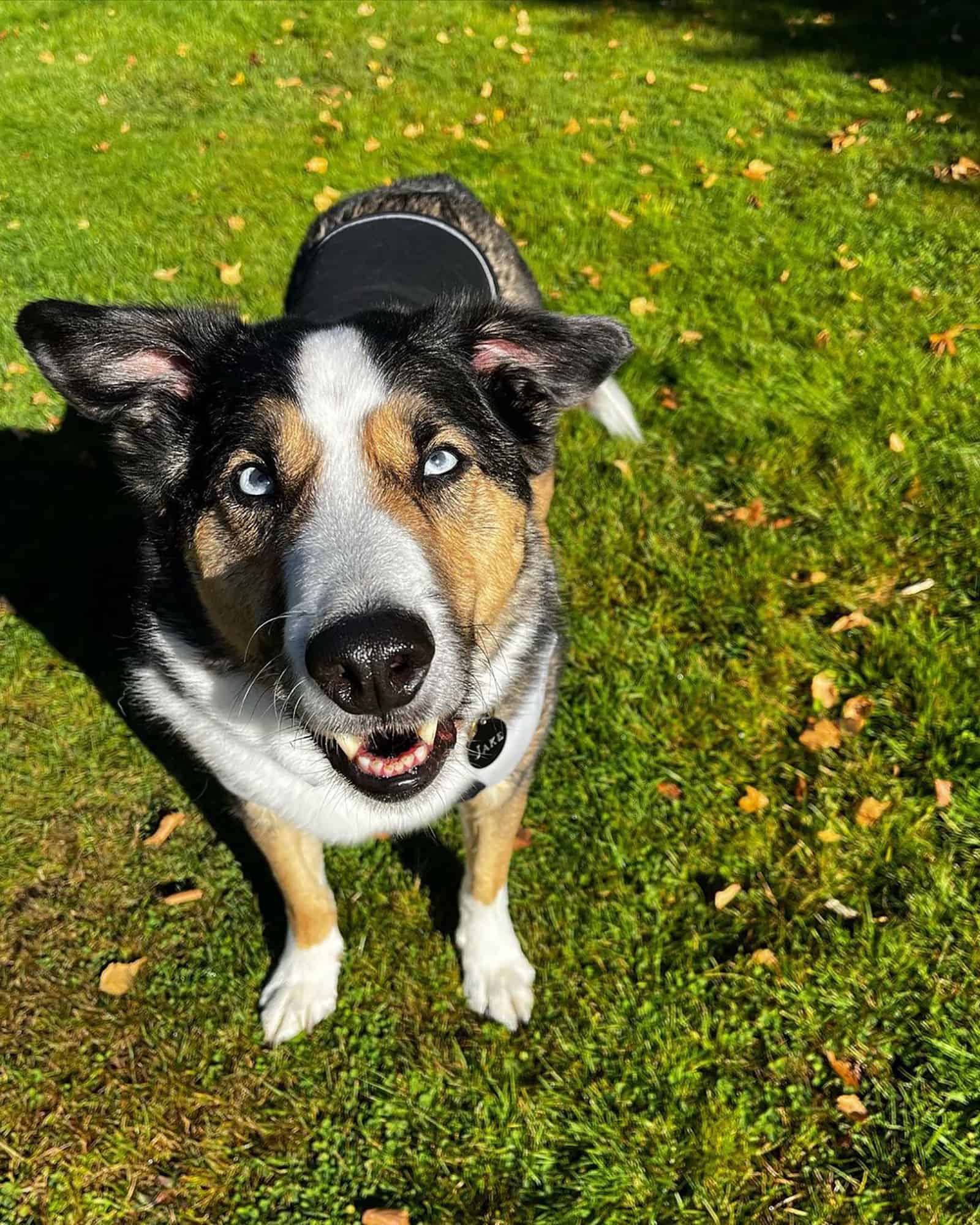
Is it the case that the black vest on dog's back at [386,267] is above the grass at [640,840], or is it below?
above

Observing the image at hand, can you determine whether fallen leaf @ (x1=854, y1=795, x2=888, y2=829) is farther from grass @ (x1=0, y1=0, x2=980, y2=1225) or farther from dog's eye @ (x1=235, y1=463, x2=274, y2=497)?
dog's eye @ (x1=235, y1=463, x2=274, y2=497)

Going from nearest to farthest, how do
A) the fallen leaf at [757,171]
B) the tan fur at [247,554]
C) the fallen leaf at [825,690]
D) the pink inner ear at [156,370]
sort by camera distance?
the tan fur at [247,554]
the pink inner ear at [156,370]
the fallen leaf at [825,690]
the fallen leaf at [757,171]

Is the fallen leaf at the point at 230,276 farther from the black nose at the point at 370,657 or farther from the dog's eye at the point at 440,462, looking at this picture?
the black nose at the point at 370,657

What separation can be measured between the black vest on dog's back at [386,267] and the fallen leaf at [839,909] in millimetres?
2933

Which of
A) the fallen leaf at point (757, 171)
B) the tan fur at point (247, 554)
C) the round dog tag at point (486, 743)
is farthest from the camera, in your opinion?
the fallen leaf at point (757, 171)

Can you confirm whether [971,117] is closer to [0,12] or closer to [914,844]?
[914,844]

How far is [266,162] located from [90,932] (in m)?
6.97

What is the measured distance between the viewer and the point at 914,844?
3256 mm

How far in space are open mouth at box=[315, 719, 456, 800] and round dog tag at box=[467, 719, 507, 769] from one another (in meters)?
0.27

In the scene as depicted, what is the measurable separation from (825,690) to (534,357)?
2209 millimetres

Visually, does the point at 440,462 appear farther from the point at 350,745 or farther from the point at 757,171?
the point at 757,171

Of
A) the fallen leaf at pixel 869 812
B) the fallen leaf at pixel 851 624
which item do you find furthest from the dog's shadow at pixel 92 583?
the fallen leaf at pixel 851 624

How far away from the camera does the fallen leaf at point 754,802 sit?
342cm

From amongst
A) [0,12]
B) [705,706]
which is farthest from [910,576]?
[0,12]
